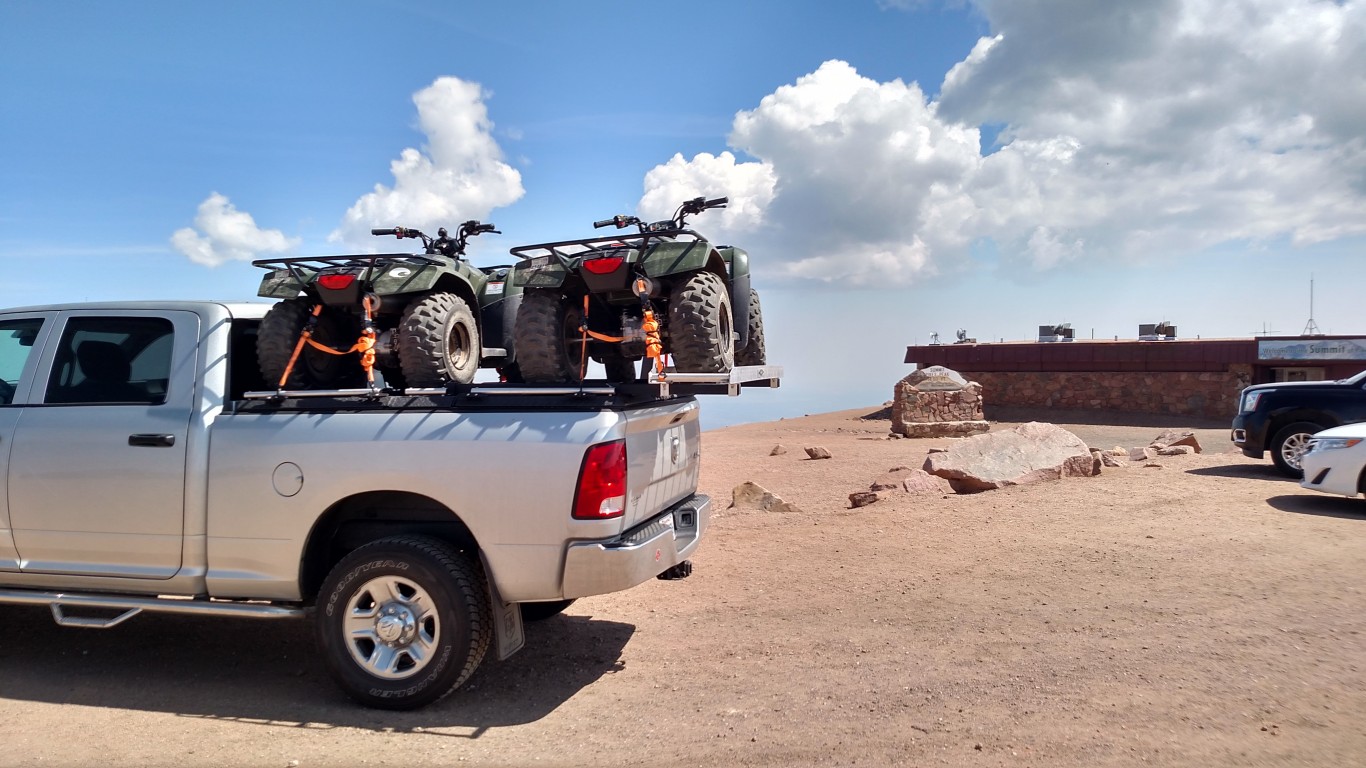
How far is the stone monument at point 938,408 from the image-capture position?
20.2 metres

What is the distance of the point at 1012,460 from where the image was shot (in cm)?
1113

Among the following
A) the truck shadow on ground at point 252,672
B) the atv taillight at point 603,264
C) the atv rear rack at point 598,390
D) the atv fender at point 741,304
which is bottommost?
the truck shadow on ground at point 252,672

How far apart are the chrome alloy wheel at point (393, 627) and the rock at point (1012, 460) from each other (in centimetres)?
755

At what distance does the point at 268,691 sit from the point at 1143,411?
23410 mm

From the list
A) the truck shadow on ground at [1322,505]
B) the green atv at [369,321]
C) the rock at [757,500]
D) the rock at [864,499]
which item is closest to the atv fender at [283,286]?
the green atv at [369,321]

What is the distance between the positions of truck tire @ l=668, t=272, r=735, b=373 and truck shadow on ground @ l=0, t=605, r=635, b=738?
181 cm

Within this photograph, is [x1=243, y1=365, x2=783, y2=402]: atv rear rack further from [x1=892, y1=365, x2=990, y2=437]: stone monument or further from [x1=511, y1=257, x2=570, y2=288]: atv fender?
[x1=892, y1=365, x2=990, y2=437]: stone monument

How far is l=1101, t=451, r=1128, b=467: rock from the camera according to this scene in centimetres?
1193

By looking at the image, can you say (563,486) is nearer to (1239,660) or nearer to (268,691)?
(268,691)

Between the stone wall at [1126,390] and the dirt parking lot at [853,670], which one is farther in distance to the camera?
the stone wall at [1126,390]

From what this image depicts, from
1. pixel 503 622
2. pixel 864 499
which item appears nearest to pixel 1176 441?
pixel 864 499

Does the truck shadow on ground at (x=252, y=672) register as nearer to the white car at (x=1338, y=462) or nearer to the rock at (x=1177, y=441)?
the white car at (x=1338, y=462)

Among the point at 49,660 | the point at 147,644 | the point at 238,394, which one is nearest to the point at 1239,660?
the point at 238,394

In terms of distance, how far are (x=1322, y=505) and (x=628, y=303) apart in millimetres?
7646
